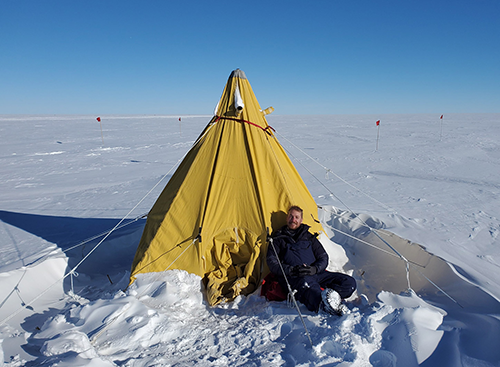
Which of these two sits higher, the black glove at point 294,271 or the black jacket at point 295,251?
the black jacket at point 295,251

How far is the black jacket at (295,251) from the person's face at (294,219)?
53 millimetres

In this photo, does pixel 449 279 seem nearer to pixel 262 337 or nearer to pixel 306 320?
pixel 306 320

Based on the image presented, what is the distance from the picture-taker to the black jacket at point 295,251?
11.5ft

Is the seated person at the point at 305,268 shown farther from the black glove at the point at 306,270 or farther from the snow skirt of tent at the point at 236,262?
the snow skirt of tent at the point at 236,262

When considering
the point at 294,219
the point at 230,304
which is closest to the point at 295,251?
the point at 294,219

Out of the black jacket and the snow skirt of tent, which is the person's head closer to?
the black jacket

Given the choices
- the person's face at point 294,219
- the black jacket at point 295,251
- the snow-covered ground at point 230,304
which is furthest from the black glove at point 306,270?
the person's face at point 294,219

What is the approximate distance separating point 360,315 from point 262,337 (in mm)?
908

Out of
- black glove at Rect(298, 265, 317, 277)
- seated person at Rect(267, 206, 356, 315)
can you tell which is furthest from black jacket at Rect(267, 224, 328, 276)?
black glove at Rect(298, 265, 317, 277)

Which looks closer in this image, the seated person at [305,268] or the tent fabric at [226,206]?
the seated person at [305,268]

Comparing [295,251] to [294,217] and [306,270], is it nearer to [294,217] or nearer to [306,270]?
[306,270]

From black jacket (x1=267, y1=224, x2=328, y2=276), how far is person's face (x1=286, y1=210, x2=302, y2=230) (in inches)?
2.1

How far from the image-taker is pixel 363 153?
14.6m

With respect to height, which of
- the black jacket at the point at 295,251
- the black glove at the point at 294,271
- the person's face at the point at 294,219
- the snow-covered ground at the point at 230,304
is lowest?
the snow-covered ground at the point at 230,304
